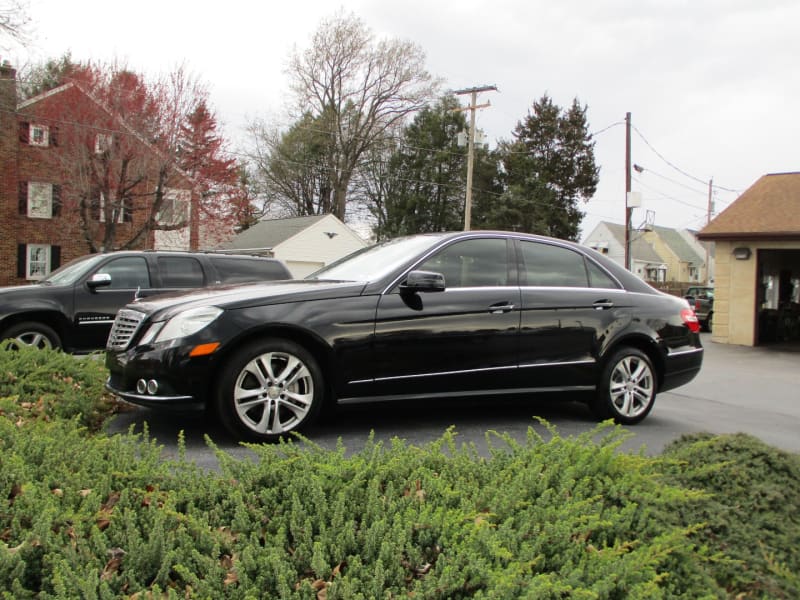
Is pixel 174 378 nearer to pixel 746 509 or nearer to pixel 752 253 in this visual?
pixel 746 509

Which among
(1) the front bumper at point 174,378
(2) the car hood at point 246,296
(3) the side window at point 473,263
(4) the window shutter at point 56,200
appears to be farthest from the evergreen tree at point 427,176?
(1) the front bumper at point 174,378

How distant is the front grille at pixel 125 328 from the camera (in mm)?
4703

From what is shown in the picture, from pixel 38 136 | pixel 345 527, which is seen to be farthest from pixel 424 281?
pixel 38 136

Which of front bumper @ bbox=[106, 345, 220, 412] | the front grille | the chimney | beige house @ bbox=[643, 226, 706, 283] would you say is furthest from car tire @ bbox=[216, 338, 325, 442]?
beige house @ bbox=[643, 226, 706, 283]

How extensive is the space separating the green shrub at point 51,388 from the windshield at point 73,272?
3273mm

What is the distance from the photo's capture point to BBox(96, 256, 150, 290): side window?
30.1 feet

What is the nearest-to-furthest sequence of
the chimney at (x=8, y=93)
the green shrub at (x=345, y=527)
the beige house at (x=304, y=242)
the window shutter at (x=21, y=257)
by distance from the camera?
the green shrub at (x=345, y=527), the chimney at (x=8, y=93), the window shutter at (x=21, y=257), the beige house at (x=304, y=242)

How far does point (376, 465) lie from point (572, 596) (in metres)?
1.07

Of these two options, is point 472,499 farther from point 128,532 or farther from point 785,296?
point 785,296

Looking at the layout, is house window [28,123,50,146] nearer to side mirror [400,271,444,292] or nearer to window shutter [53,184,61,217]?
window shutter [53,184,61,217]

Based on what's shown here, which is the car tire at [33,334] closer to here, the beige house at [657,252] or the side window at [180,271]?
the side window at [180,271]

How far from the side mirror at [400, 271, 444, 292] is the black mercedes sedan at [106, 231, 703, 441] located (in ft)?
0.03

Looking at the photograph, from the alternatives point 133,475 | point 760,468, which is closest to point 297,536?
point 133,475

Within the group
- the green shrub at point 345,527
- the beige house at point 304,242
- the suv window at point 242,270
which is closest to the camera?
the green shrub at point 345,527
